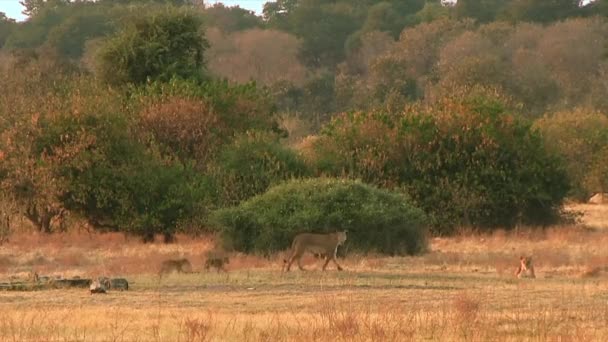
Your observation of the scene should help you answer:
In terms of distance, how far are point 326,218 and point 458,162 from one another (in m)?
10.5

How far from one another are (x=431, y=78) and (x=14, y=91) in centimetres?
4063

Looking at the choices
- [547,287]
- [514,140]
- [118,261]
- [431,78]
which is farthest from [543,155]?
[431,78]

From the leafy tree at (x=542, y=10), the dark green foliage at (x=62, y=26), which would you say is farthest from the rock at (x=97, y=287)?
the leafy tree at (x=542, y=10)

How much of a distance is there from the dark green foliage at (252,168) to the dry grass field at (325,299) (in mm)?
4519

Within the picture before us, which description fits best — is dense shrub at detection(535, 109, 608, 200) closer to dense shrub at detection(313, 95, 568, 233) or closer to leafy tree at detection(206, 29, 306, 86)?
dense shrub at detection(313, 95, 568, 233)

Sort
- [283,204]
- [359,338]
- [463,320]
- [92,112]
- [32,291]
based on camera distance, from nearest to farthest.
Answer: [359,338]
[463,320]
[32,291]
[283,204]
[92,112]

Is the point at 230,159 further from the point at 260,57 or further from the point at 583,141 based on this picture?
the point at 260,57

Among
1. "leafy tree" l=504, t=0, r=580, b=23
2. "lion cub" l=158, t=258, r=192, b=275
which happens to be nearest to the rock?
"lion cub" l=158, t=258, r=192, b=275

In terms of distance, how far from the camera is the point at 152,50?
2082 inches

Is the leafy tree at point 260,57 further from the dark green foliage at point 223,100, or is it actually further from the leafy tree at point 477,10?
the dark green foliage at point 223,100

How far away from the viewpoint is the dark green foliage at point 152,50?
52844 mm

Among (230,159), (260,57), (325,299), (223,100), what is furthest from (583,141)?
(260,57)

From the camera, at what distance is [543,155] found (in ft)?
161

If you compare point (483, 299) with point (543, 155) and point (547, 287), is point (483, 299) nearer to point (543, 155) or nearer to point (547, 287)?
point (547, 287)
